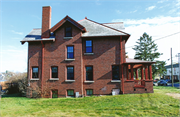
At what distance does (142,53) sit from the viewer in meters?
47.6

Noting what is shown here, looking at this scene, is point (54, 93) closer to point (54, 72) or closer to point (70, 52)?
point (54, 72)

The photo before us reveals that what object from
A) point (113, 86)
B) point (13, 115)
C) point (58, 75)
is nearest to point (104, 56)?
point (113, 86)

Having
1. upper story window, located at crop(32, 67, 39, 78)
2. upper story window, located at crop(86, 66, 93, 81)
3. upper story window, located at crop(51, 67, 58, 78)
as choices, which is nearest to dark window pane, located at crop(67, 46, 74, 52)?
upper story window, located at crop(51, 67, 58, 78)

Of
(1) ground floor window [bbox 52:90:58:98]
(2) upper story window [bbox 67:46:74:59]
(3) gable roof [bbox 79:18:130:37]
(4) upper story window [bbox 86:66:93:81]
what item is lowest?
(1) ground floor window [bbox 52:90:58:98]

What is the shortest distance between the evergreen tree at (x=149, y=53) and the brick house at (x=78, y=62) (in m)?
31.6

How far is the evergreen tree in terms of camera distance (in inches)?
1848

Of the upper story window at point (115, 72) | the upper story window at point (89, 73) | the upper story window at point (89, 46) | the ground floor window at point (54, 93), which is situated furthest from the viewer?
the upper story window at point (89, 46)

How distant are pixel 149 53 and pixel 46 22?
3825cm

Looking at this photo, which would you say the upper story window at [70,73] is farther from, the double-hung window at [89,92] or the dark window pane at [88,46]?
the dark window pane at [88,46]

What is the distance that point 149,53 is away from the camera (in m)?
47.2

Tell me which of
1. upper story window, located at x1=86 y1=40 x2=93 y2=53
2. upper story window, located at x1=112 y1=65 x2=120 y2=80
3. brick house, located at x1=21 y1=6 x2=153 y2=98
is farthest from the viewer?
upper story window, located at x1=86 y1=40 x2=93 y2=53

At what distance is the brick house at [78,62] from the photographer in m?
17.3

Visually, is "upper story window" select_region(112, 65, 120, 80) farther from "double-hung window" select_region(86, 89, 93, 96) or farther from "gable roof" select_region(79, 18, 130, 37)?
"gable roof" select_region(79, 18, 130, 37)

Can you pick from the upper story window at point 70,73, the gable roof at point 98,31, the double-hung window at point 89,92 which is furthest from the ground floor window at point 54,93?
the gable roof at point 98,31
